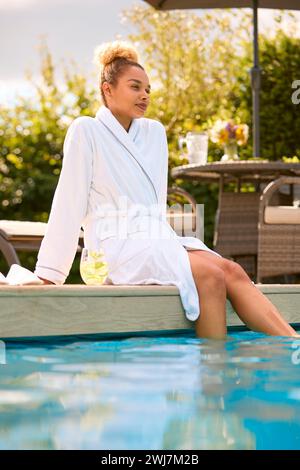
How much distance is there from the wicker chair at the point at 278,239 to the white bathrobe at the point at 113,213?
4.97 feet

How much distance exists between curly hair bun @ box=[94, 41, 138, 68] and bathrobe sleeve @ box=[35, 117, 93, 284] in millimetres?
356

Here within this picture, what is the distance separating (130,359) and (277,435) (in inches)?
42.2

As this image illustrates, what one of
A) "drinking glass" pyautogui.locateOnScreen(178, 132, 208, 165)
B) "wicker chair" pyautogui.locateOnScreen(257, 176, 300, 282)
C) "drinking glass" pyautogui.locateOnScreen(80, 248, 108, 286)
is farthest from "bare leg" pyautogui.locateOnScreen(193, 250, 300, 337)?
"drinking glass" pyautogui.locateOnScreen(178, 132, 208, 165)

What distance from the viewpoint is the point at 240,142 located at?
6.08 metres

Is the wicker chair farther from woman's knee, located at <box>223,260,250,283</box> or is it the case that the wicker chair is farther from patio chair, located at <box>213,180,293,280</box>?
woman's knee, located at <box>223,260,250,283</box>

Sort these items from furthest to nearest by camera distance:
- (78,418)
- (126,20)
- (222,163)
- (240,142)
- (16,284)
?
(126,20) → (240,142) → (222,163) → (16,284) → (78,418)

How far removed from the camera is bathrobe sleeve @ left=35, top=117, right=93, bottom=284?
11.3 ft

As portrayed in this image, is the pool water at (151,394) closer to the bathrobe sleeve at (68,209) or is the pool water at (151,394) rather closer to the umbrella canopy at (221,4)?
the bathrobe sleeve at (68,209)

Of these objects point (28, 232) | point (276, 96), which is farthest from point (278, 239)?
point (276, 96)

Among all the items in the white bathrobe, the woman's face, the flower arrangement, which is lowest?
the white bathrobe

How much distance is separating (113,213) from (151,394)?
57.9 inches

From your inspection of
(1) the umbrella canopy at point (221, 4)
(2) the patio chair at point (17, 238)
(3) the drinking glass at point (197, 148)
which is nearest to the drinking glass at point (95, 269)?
(2) the patio chair at point (17, 238)

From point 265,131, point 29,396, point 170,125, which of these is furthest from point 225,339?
point 170,125

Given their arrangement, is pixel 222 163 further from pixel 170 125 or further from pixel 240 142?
pixel 170 125
